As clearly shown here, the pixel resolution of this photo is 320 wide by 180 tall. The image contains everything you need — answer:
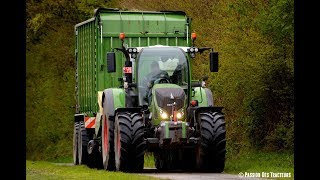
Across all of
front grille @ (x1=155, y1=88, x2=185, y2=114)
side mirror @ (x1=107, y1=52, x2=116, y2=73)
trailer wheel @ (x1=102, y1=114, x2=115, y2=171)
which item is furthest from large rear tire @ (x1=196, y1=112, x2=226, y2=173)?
side mirror @ (x1=107, y1=52, x2=116, y2=73)

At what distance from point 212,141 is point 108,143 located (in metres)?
2.82

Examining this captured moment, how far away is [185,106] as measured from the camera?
84.9 ft

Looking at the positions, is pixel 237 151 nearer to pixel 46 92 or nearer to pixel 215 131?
pixel 215 131

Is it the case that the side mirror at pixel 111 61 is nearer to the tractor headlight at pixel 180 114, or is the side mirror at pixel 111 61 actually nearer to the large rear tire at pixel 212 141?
the tractor headlight at pixel 180 114

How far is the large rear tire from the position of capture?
25156 mm

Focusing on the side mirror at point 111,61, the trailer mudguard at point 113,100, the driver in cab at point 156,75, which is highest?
the side mirror at point 111,61

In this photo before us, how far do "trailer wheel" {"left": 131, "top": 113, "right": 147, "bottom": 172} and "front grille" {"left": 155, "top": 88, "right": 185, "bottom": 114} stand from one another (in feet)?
2.13

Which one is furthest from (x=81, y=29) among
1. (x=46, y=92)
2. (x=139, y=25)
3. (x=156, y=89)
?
(x=46, y=92)

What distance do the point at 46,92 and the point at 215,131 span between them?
84.9 feet

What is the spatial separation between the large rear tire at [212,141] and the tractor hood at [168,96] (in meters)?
0.66

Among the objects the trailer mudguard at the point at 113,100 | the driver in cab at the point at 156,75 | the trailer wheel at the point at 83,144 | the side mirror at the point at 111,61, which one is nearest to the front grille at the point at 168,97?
the driver in cab at the point at 156,75

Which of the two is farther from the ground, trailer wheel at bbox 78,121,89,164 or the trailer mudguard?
the trailer mudguard

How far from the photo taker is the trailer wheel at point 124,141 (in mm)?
Answer: 24875

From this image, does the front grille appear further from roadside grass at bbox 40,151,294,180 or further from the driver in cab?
roadside grass at bbox 40,151,294,180
